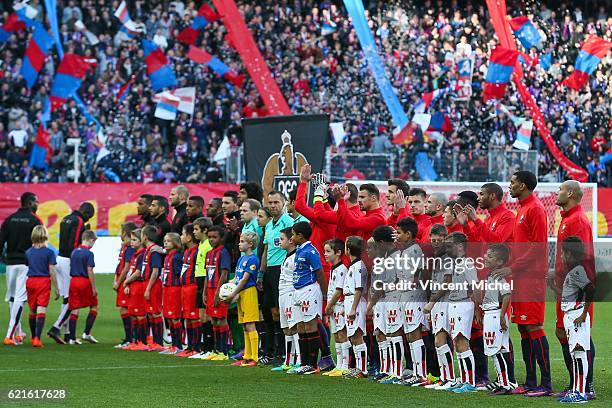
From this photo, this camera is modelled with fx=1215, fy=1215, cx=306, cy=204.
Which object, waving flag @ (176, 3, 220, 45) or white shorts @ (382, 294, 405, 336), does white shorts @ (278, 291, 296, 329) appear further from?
waving flag @ (176, 3, 220, 45)

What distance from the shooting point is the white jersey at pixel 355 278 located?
12.5m

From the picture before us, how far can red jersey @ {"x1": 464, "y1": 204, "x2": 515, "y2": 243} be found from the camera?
455 inches

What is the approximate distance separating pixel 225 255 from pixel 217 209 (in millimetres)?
1269

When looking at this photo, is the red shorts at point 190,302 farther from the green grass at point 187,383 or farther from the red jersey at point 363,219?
the red jersey at point 363,219

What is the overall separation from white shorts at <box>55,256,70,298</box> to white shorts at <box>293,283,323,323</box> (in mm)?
5656

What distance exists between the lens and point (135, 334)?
53.6 feet

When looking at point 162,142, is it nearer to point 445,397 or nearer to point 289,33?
point 289,33

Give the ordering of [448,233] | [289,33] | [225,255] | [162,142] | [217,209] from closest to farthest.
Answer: [448,233] < [225,255] < [217,209] < [162,142] < [289,33]

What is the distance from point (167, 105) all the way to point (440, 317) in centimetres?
2021

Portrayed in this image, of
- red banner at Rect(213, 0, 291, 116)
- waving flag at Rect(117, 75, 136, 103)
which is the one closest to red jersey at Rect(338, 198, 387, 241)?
red banner at Rect(213, 0, 291, 116)

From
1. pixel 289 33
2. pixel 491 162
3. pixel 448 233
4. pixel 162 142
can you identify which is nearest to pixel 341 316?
pixel 448 233

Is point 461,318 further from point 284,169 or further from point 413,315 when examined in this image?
point 284,169

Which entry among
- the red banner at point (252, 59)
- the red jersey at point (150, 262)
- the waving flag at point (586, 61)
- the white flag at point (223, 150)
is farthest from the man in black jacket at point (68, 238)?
the waving flag at point (586, 61)

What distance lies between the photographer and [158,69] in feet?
102
